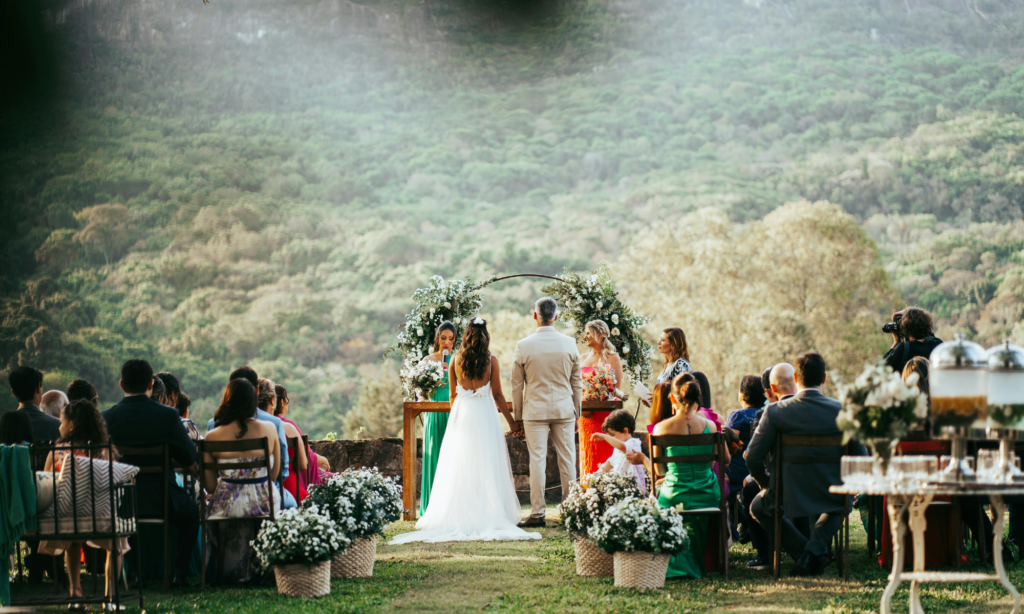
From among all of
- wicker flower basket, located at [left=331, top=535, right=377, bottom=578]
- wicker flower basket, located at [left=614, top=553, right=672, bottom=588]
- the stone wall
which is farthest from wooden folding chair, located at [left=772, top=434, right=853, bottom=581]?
the stone wall

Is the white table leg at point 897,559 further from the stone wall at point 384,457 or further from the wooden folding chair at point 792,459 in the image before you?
the stone wall at point 384,457

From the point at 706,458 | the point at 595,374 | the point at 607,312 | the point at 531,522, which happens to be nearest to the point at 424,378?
the point at 595,374

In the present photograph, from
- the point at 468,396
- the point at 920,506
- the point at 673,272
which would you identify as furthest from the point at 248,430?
the point at 673,272

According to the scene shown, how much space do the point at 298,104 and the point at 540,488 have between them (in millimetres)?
45391

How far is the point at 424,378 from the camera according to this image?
8734mm

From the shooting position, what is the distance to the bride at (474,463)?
24.6 feet

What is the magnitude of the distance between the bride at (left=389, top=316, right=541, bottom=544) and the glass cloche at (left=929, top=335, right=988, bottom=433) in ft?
13.4

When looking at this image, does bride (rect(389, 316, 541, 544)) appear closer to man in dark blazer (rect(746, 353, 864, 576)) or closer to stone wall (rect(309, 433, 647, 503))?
stone wall (rect(309, 433, 647, 503))

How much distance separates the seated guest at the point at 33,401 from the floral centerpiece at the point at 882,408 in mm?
4957

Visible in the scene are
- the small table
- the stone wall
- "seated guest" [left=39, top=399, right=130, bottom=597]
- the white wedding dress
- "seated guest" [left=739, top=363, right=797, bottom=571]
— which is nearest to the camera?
the small table

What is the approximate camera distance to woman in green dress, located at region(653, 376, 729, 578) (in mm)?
5574

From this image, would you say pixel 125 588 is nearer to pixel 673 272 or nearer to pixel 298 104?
pixel 673 272

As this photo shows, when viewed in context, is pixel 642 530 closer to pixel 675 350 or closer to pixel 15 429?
pixel 675 350

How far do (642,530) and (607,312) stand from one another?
4575 mm
